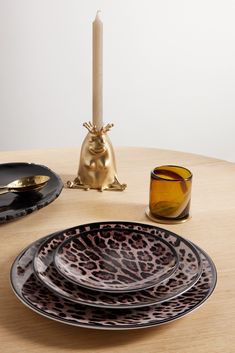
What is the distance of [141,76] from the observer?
8.75 feet

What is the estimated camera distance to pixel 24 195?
1.05m

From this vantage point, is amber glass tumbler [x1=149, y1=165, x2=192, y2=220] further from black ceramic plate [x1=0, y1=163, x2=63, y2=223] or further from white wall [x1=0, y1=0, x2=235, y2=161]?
white wall [x1=0, y1=0, x2=235, y2=161]

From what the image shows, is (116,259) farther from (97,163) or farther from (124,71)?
(124,71)

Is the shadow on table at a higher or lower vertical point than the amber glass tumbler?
lower

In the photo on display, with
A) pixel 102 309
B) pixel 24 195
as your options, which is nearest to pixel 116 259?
pixel 102 309

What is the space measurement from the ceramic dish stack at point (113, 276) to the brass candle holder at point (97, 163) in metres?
0.27

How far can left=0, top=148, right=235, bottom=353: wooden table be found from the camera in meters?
0.64

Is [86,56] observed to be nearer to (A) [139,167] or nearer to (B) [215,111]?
(B) [215,111]

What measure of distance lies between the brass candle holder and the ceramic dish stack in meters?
0.27

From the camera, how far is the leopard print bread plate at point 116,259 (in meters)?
0.76

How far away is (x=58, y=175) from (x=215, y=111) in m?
1.86

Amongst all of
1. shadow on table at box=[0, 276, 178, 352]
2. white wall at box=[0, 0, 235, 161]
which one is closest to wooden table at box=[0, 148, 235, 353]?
shadow on table at box=[0, 276, 178, 352]

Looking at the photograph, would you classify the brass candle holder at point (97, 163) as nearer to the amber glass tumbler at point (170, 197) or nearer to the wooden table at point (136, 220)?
the wooden table at point (136, 220)

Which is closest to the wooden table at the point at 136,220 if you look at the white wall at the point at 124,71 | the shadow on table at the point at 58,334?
the shadow on table at the point at 58,334
